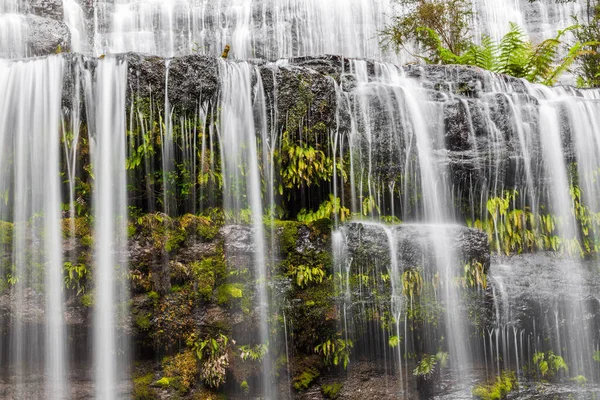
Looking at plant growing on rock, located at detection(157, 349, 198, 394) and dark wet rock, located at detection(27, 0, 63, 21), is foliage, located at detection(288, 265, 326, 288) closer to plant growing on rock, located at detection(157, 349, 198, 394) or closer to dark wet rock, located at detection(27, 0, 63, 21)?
plant growing on rock, located at detection(157, 349, 198, 394)

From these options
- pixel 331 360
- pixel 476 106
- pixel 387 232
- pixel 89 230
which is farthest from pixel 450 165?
pixel 89 230

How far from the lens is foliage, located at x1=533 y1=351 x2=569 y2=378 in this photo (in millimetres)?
8188

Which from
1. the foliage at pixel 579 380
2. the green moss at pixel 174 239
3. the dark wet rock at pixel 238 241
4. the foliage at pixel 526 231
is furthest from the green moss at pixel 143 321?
the foliage at pixel 579 380

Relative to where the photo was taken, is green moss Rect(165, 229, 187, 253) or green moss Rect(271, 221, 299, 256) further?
green moss Rect(271, 221, 299, 256)

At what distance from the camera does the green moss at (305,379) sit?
759cm

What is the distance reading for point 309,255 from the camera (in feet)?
25.8

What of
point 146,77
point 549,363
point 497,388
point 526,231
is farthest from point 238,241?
point 549,363

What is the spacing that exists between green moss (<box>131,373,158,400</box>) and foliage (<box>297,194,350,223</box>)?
10.0 ft

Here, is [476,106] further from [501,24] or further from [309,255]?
[501,24]

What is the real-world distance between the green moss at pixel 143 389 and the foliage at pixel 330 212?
3059mm

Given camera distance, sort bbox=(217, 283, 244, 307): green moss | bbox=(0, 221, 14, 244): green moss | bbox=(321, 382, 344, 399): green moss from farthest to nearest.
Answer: bbox=(321, 382, 344, 399): green moss, bbox=(217, 283, 244, 307): green moss, bbox=(0, 221, 14, 244): green moss

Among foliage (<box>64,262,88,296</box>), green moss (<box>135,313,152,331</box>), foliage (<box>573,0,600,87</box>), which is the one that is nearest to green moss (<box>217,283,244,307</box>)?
green moss (<box>135,313,152,331</box>)

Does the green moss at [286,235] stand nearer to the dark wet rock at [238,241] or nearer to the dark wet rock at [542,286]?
the dark wet rock at [238,241]

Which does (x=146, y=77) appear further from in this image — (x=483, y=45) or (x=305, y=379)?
(x=483, y=45)
